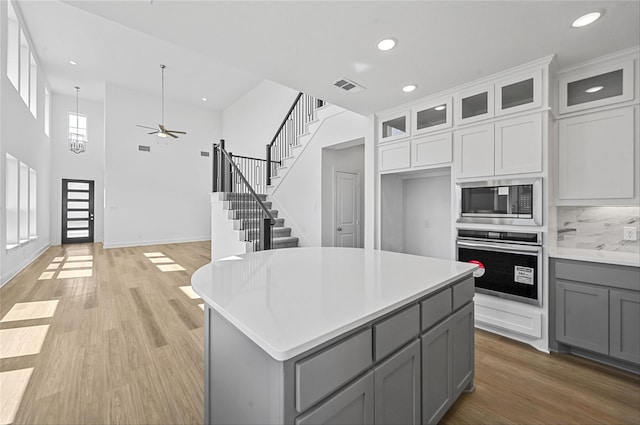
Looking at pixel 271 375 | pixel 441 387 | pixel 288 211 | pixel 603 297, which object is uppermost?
pixel 288 211

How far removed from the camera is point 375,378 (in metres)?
1.10

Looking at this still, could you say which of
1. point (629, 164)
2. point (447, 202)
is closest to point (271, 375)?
point (629, 164)

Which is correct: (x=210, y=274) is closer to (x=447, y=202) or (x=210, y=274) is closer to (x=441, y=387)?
(x=441, y=387)

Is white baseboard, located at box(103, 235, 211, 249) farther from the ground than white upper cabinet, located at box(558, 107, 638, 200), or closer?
closer

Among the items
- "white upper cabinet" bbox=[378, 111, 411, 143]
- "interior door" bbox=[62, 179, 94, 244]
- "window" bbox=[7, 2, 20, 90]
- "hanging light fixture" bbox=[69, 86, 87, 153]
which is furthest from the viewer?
"interior door" bbox=[62, 179, 94, 244]

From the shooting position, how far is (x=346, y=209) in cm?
556

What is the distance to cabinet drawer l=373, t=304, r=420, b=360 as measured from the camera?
1.12 meters

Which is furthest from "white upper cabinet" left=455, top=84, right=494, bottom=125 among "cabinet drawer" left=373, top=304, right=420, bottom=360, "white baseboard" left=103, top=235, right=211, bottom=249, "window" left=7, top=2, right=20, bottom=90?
"white baseboard" left=103, top=235, right=211, bottom=249

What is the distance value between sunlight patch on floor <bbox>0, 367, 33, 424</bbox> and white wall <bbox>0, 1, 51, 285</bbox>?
3.56 m

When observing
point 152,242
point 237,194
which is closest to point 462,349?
point 237,194

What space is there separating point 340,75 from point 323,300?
2.67 meters

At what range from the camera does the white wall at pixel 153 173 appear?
8508mm

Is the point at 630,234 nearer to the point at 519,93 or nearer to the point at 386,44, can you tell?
the point at 519,93

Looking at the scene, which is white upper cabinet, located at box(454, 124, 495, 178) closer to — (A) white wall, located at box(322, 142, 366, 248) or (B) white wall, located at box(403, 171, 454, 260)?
(B) white wall, located at box(403, 171, 454, 260)
